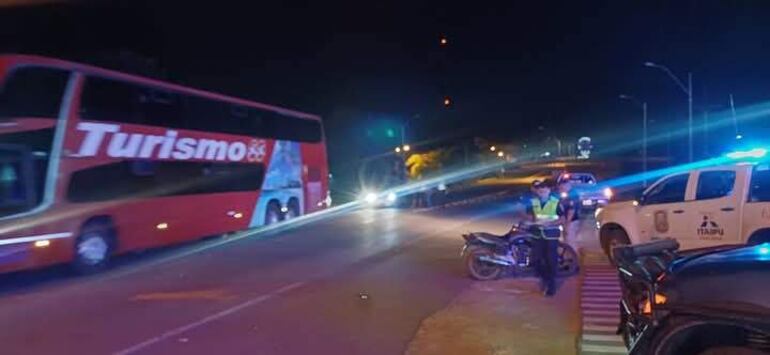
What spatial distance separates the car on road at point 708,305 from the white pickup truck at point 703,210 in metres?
6.96

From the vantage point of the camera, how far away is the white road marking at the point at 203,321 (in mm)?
8314

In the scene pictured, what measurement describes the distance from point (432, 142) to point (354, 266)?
65.3m

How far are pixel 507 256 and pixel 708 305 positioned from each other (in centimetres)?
843

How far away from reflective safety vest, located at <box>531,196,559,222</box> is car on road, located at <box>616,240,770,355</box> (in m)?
7.06

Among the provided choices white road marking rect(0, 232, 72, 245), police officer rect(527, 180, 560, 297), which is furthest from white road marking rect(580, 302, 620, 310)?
white road marking rect(0, 232, 72, 245)

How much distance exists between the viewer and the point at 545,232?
38.2 ft

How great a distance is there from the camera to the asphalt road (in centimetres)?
855

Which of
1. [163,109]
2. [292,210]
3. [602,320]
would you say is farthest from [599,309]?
[292,210]

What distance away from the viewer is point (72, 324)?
32.0 feet

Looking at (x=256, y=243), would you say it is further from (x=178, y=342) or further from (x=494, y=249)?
(x=178, y=342)

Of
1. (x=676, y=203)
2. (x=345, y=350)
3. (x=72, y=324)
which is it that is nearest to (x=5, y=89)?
(x=72, y=324)

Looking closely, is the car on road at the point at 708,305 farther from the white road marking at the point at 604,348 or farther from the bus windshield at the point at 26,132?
the bus windshield at the point at 26,132

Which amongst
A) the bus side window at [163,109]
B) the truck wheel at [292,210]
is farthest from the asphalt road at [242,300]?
the truck wheel at [292,210]

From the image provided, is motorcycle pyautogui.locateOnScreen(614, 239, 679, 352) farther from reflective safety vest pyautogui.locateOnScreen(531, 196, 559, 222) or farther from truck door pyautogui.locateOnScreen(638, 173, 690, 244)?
truck door pyautogui.locateOnScreen(638, 173, 690, 244)
